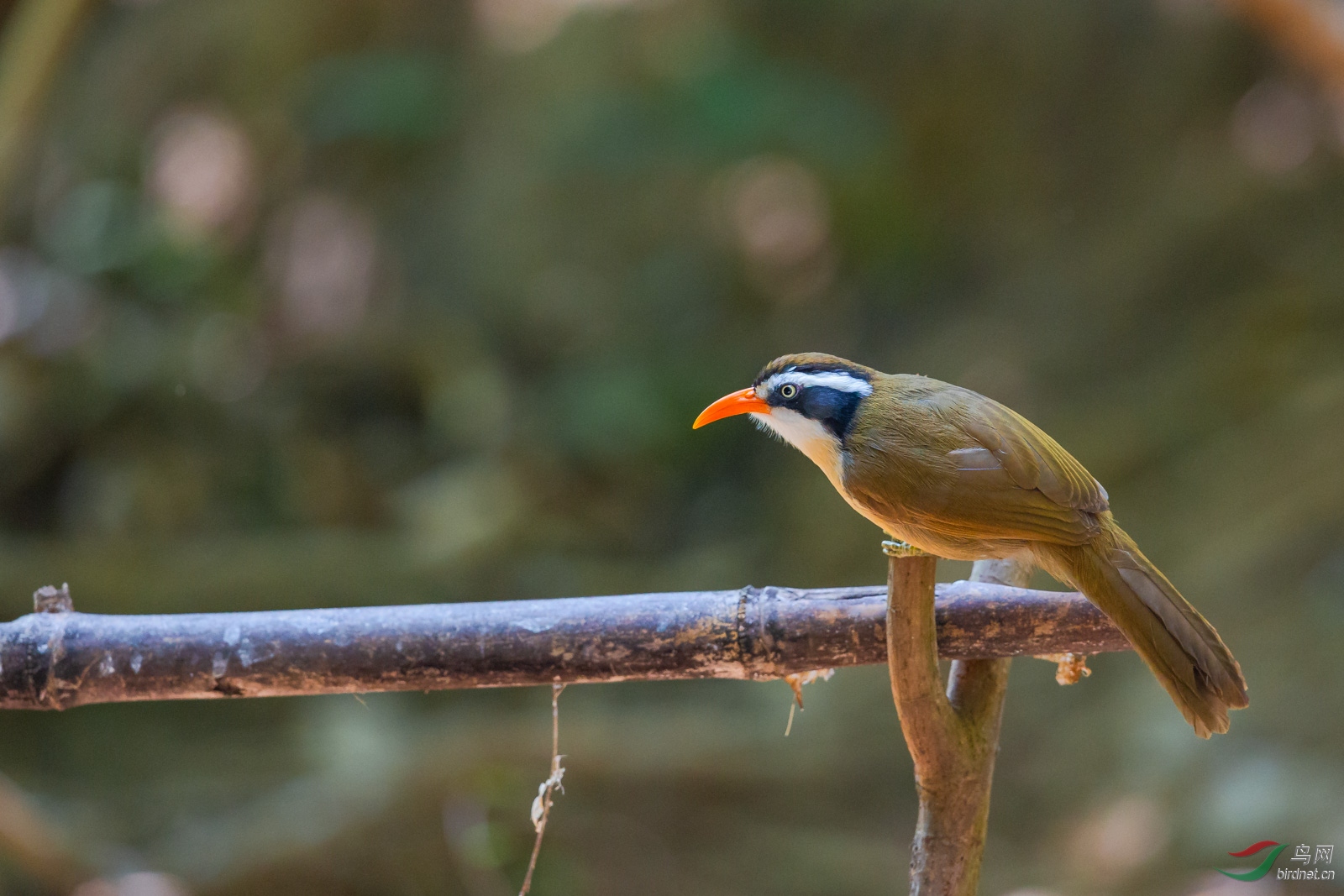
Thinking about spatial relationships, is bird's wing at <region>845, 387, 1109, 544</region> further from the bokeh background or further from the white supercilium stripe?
the bokeh background

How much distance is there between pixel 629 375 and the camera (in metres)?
6.68

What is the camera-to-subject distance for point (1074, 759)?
4.35 meters

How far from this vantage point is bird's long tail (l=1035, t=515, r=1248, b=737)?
1575 millimetres

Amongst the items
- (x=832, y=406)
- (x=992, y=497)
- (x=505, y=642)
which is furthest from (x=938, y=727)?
(x=505, y=642)

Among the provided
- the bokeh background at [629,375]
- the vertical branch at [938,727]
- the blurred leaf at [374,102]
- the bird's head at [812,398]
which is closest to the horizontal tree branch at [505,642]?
the vertical branch at [938,727]

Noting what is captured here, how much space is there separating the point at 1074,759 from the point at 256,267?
18.7 feet

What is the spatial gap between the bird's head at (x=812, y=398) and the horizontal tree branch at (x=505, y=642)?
28cm

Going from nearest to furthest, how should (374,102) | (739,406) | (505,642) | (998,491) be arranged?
(998,491), (505,642), (739,406), (374,102)

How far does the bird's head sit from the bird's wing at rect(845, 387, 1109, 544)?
0.51 feet

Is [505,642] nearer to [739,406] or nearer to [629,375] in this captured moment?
[739,406]

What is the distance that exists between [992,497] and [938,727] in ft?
1.26

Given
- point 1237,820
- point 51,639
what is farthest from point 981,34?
point 51,639

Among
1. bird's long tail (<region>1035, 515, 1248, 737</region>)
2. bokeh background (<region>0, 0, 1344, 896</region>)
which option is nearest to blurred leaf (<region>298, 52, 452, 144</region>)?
bokeh background (<region>0, 0, 1344, 896</region>)

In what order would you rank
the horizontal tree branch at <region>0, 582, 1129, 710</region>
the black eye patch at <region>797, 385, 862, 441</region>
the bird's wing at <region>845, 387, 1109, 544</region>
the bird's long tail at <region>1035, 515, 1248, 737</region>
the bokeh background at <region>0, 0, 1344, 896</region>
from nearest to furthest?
the bird's long tail at <region>1035, 515, 1248, 737</region>, the bird's wing at <region>845, 387, 1109, 544</region>, the horizontal tree branch at <region>0, 582, 1129, 710</region>, the black eye patch at <region>797, 385, 862, 441</region>, the bokeh background at <region>0, 0, 1344, 896</region>
